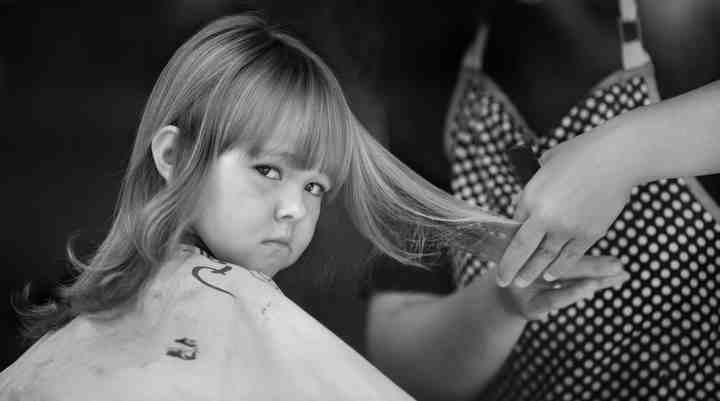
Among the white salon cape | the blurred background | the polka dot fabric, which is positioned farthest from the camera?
the polka dot fabric

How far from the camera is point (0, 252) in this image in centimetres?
63

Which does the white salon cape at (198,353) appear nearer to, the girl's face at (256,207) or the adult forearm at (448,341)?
the girl's face at (256,207)

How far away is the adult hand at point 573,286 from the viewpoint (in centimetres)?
65

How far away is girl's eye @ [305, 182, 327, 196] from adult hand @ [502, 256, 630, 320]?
0.22 metres

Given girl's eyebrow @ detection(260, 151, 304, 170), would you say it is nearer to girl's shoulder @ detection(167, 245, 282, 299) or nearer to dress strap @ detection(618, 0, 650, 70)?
girl's shoulder @ detection(167, 245, 282, 299)

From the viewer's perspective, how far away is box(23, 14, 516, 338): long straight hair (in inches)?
21.4

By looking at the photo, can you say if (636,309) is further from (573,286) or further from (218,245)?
(218,245)

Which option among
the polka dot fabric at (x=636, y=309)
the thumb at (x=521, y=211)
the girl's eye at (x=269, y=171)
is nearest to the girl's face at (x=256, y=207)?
the girl's eye at (x=269, y=171)

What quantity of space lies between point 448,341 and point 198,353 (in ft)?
1.16

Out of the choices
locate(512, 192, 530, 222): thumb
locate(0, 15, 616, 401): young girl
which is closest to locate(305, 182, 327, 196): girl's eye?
locate(0, 15, 616, 401): young girl

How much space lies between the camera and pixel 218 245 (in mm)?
561

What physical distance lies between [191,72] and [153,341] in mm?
191

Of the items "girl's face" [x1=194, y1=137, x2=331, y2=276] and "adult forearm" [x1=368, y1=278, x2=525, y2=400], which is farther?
"adult forearm" [x1=368, y1=278, x2=525, y2=400]

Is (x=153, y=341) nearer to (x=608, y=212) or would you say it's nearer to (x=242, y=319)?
(x=242, y=319)
